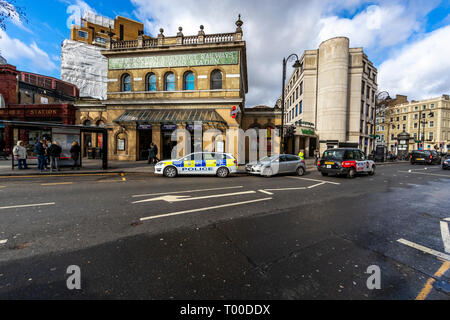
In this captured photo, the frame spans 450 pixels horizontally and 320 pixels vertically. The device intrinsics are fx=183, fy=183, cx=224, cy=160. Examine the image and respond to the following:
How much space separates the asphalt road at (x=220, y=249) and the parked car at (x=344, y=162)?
530 cm

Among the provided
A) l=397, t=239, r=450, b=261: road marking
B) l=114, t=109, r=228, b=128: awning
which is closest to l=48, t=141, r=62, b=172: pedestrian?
l=114, t=109, r=228, b=128: awning

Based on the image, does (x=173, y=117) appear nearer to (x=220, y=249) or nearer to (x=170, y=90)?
(x=170, y=90)

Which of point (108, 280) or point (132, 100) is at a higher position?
point (132, 100)

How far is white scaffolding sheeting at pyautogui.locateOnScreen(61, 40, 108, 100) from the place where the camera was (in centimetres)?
4328

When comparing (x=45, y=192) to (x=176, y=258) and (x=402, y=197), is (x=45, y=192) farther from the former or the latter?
(x=402, y=197)

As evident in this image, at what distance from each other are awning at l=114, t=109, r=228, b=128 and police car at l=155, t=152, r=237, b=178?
6065 mm

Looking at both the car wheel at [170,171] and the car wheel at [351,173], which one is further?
the car wheel at [351,173]

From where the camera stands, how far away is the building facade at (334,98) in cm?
2991

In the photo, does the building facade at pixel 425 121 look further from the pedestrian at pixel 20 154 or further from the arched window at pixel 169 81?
the pedestrian at pixel 20 154

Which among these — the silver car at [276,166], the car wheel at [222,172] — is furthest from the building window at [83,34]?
the silver car at [276,166]

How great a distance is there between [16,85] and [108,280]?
112 feet

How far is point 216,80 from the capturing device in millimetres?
18031
